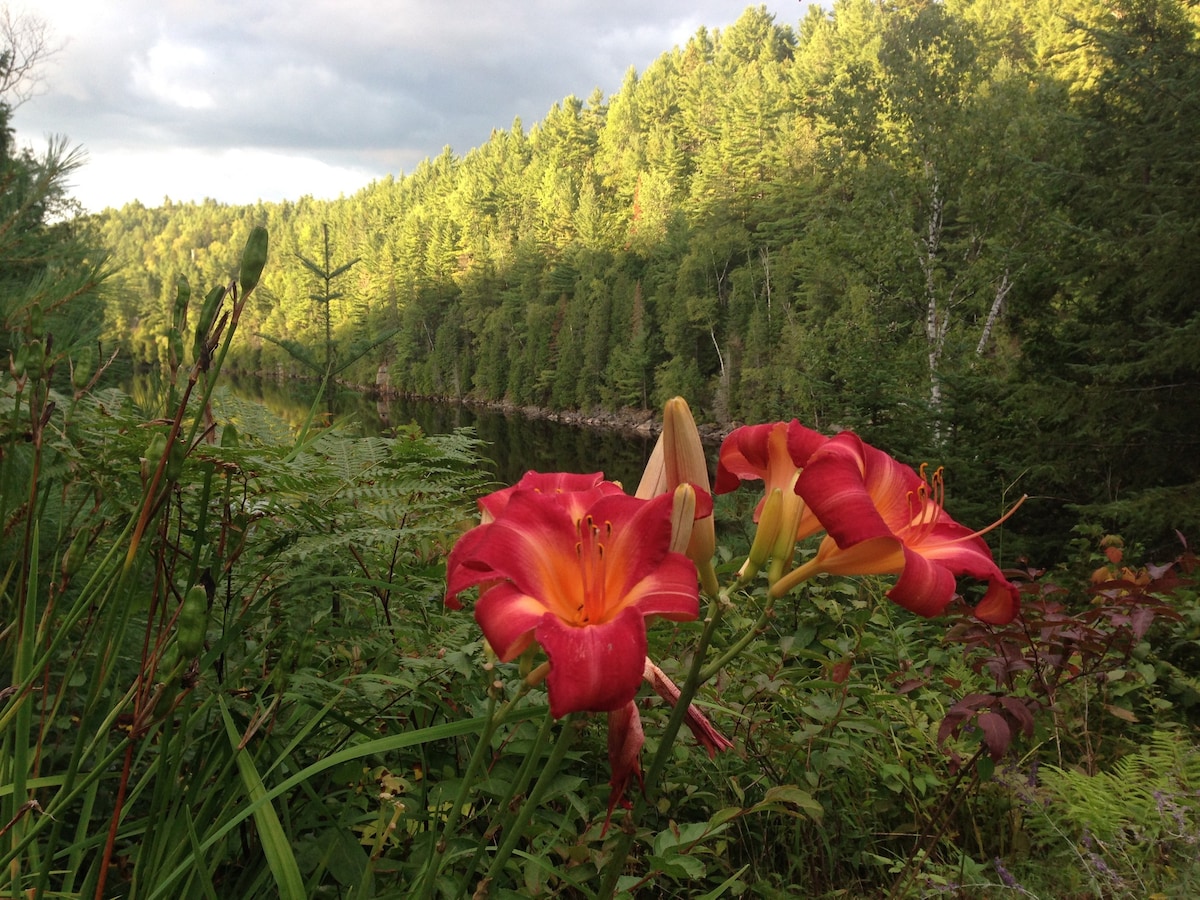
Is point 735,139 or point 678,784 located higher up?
point 735,139

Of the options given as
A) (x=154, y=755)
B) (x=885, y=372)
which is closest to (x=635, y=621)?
(x=154, y=755)

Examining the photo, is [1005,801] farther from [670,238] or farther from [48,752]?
[670,238]

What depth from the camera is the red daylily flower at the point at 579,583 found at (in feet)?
1.80

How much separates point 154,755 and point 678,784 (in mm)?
1009

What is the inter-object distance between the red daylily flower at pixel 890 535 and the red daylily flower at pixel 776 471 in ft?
0.08

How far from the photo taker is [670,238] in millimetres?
40875

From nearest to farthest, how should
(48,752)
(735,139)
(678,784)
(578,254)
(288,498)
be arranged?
(48,752)
(288,498)
(678,784)
(735,139)
(578,254)

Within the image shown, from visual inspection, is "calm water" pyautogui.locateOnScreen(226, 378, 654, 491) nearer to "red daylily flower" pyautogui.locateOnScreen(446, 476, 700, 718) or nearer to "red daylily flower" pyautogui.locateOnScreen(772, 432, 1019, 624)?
"red daylily flower" pyautogui.locateOnScreen(772, 432, 1019, 624)

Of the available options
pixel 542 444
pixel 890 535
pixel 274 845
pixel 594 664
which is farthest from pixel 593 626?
pixel 542 444

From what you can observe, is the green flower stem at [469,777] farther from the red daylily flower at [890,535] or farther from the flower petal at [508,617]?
the red daylily flower at [890,535]

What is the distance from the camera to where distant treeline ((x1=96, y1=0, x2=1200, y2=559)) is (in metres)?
6.83

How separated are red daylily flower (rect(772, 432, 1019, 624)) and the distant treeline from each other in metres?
0.64

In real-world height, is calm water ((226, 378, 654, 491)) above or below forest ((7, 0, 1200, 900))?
below

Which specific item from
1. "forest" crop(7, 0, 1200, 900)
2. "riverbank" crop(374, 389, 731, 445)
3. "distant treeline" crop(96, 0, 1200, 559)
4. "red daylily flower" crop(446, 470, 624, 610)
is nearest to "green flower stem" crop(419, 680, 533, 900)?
"forest" crop(7, 0, 1200, 900)
